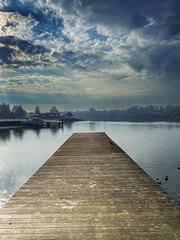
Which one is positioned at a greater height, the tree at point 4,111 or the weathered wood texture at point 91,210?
the tree at point 4,111

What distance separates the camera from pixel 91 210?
537 cm

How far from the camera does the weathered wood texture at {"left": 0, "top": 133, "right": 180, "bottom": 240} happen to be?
170 inches

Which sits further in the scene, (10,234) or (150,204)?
(150,204)

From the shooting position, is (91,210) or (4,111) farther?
(4,111)

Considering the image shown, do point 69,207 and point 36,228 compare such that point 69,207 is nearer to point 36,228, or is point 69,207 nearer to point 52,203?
point 52,203

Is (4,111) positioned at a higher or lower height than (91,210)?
higher

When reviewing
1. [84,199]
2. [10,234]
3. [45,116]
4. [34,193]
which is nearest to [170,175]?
[84,199]

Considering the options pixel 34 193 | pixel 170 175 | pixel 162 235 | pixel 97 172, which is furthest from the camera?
pixel 170 175

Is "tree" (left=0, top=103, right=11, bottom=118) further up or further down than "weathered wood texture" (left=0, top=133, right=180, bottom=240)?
further up

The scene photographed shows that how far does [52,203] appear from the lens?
5.90 metres

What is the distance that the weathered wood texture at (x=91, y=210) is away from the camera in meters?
4.32

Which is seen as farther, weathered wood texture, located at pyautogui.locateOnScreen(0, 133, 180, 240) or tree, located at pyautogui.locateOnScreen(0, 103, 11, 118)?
tree, located at pyautogui.locateOnScreen(0, 103, 11, 118)

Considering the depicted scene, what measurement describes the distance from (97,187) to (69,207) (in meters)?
2.07

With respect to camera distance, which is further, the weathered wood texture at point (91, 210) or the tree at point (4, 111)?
the tree at point (4, 111)
